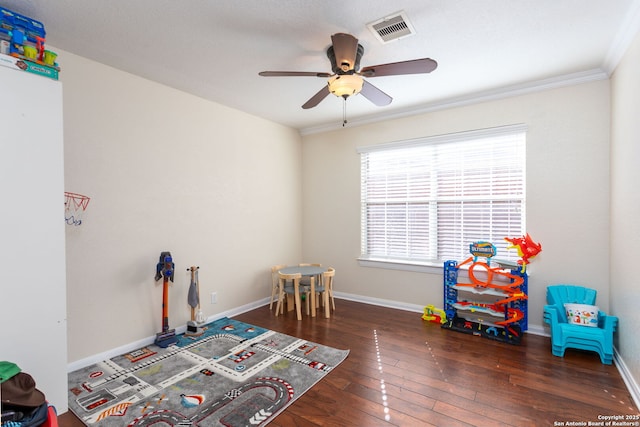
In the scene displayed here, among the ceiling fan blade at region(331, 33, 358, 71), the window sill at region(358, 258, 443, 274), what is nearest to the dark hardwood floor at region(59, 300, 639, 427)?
the window sill at region(358, 258, 443, 274)

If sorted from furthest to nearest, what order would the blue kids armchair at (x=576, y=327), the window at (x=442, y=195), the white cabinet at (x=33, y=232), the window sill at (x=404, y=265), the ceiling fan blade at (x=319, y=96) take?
1. the window sill at (x=404, y=265)
2. the window at (x=442, y=195)
3. the blue kids armchair at (x=576, y=327)
4. the ceiling fan blade at (x=319, y=96)
5. the white cabinet at (x=33, y=232)

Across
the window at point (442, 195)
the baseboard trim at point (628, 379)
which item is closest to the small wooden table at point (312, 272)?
the window at point (442, 195)

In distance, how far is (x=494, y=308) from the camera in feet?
11.0

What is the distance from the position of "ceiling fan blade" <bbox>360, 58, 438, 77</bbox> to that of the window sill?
256 centimetres

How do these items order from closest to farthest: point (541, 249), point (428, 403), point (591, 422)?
point (591, 422) < point (428, 403) < point (541, 249)

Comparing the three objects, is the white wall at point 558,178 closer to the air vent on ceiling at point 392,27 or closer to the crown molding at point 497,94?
the crown molding at point 497,94

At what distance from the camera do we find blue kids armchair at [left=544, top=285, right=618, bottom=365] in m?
2.66

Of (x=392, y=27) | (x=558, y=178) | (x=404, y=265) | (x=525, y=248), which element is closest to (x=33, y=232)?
(x=392, y=27)

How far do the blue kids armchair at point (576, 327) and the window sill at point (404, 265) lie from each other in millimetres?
1210

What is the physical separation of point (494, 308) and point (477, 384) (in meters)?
1.23

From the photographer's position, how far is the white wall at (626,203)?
7.32 ft

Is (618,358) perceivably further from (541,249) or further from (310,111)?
(310,111)

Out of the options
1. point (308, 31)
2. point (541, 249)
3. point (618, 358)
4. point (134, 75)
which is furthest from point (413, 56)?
point (618, 358)

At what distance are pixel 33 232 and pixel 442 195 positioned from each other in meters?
4.00
